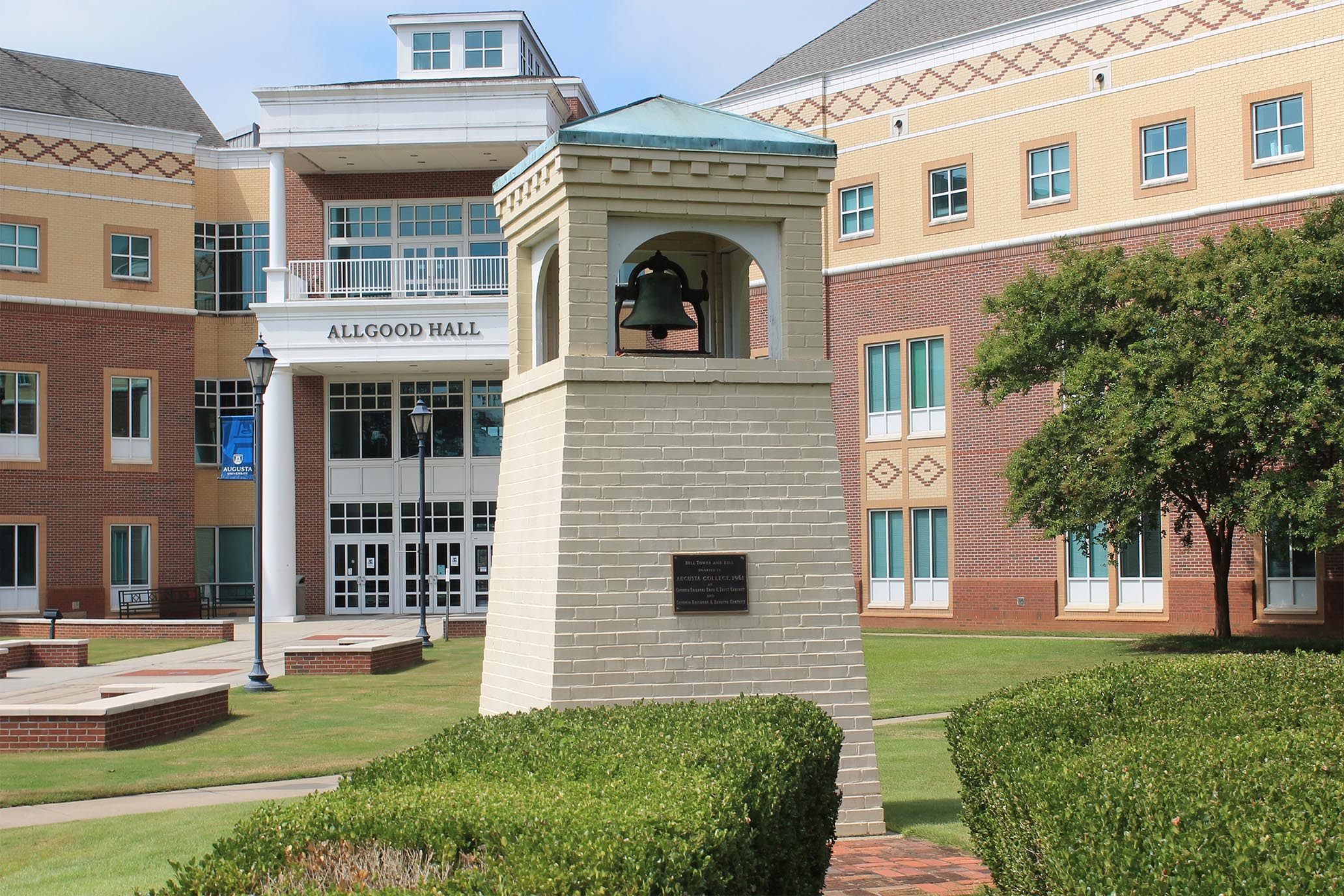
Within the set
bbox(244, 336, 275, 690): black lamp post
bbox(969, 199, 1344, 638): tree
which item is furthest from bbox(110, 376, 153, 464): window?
bbox(969, 199, 1344, 638): tree

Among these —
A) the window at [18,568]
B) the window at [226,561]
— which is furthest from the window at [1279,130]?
the window at [18,568]

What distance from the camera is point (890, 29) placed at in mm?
37062

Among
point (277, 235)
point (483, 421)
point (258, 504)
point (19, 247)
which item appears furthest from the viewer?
point (483, 421)

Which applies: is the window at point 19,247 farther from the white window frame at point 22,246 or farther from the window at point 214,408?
the window at point 214,408

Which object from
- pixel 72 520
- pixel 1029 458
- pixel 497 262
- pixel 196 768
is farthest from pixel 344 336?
pixel 196 768

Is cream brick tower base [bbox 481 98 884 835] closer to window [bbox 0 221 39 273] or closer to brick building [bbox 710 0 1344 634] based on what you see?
brick building [bbox 710 0 1344 634]

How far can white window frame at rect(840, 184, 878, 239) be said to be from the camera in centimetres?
3459

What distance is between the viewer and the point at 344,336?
119 feet

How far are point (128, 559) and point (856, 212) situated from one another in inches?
855

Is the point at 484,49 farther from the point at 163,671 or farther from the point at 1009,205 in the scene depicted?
the point at 163,671

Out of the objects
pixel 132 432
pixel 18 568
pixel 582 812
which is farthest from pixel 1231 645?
pixel 18 568

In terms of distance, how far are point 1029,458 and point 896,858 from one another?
18.5 m

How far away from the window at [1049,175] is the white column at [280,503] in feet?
64.2

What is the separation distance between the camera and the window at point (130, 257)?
125ft
